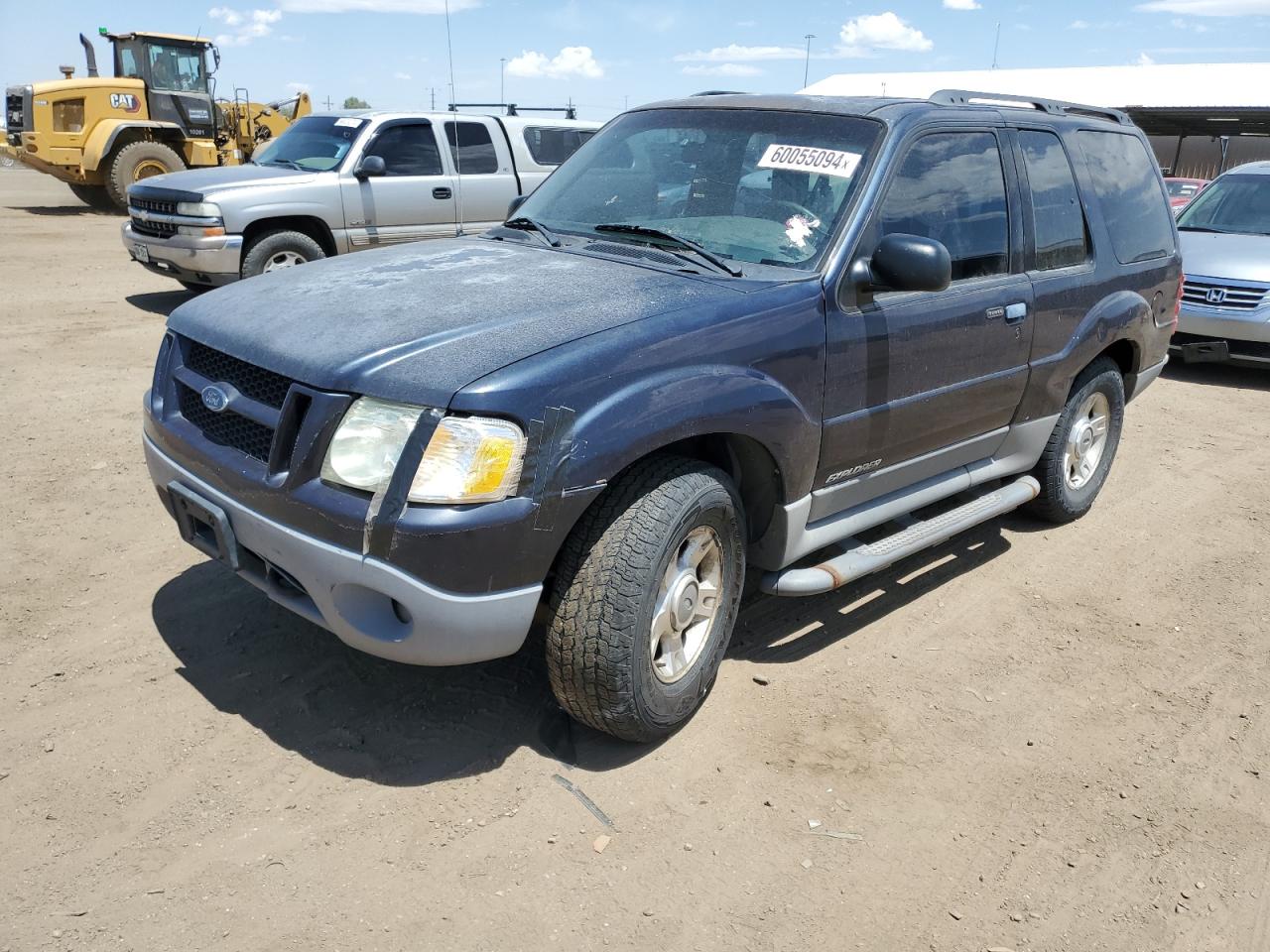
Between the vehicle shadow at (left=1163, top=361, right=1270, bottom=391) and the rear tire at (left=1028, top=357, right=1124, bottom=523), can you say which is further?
the vehicle shadow at (left=1163, top=361, right=1270, bottom=391)

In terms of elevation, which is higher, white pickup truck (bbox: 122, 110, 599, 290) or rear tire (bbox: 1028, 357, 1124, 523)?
white pickup truck (bbox: 122, 110, 599, 290)

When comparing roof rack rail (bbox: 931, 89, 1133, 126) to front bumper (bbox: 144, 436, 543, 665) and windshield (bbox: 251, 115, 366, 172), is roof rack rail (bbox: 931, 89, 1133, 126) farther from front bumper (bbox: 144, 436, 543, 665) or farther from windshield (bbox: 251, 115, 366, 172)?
windshield (bbox: 251, 115, 366, 172)

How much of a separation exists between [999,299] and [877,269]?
0.97 meters

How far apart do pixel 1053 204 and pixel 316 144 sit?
7904 mm

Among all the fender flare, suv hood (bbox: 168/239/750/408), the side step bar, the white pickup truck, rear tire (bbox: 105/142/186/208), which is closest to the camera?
suv hood (bbox: 168/239/750/408)

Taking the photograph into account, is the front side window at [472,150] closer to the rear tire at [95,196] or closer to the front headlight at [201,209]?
the front headlight at [201,209]

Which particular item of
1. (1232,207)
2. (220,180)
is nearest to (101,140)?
(220,180)

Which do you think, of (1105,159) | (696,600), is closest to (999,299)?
(1105,159)

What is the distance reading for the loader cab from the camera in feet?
58.6

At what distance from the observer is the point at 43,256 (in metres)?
13.4

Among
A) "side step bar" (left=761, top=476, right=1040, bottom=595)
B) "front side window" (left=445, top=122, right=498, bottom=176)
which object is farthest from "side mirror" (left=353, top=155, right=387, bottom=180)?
"side step bar" (left=761, top=476, right=1040, bottom=595)

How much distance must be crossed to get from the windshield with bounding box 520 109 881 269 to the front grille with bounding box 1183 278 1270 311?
22.3 ft

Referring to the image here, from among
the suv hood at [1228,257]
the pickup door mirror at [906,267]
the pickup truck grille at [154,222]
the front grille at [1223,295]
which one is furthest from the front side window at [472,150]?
the pickup door mirror at [906,267]

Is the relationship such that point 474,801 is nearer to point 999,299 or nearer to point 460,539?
point 460,539
